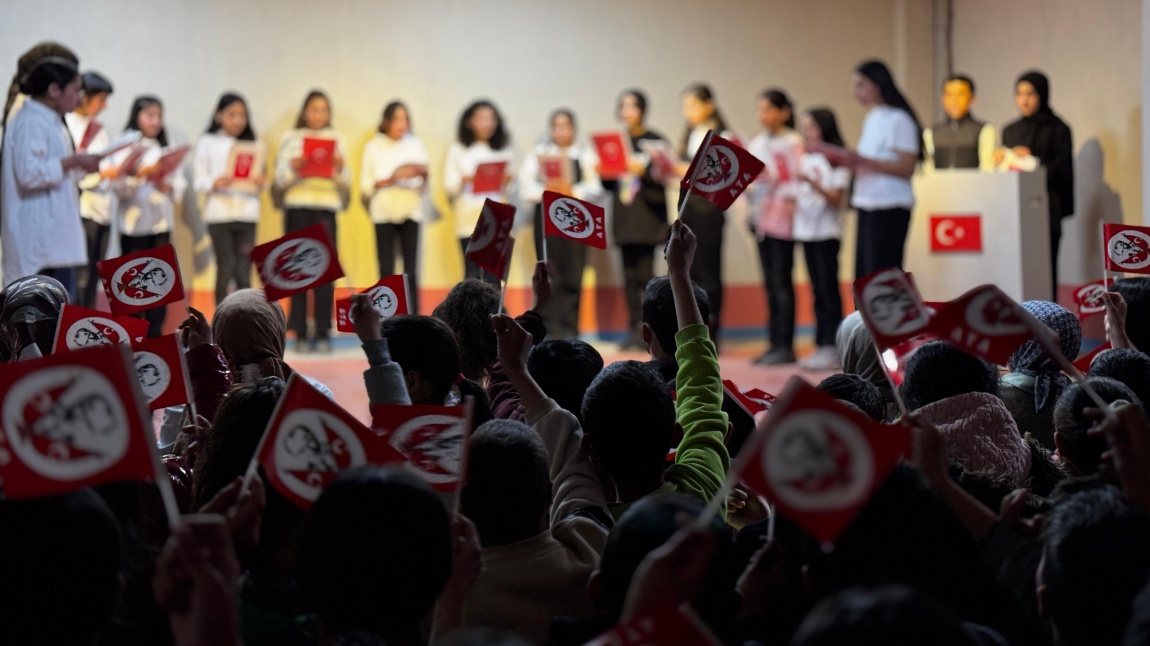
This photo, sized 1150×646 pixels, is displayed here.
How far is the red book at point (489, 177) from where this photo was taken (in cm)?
788

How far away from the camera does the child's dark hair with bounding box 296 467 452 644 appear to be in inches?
54.8

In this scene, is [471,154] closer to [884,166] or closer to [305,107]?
[305,107]

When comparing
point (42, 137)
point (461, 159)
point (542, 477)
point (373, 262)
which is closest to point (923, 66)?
point (461, 159)

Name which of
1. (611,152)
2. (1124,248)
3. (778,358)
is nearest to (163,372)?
(1124,248)

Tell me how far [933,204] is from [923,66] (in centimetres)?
314

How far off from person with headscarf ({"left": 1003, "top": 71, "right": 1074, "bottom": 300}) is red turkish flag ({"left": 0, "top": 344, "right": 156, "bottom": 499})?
604cm

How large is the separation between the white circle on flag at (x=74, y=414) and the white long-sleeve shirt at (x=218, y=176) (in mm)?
6559

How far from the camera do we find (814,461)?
1325mm

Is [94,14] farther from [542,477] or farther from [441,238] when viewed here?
[542,477]

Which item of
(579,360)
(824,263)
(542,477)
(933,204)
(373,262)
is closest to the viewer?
(542,477)

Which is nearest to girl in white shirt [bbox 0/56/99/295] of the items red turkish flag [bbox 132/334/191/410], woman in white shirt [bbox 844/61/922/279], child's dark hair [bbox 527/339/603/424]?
red turkish flag [bbox 132/334/191/410]

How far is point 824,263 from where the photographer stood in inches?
283

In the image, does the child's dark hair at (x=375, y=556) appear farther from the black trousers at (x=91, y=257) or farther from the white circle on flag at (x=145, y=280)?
the black trousers at (x=91, y=257)

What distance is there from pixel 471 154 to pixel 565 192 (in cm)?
63
